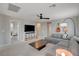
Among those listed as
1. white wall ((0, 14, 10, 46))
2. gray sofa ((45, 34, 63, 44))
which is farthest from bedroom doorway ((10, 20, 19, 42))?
gray sofa ((45, 34, 63, 44))

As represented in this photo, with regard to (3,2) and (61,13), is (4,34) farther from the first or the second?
(61,13)

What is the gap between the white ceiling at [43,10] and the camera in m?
1.24

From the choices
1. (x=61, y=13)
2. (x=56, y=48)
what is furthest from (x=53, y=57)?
(x=61, y=13)

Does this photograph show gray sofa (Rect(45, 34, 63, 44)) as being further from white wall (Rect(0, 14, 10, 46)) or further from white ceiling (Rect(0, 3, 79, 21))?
white wall (Rect(0, 14, 10, 46))

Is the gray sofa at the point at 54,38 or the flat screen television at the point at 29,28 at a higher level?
the flat screen television at the point at 29,28

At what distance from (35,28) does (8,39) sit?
471 millimetres

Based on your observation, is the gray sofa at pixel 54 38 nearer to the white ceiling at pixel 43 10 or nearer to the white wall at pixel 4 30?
the white ceiling at pixel 43 10

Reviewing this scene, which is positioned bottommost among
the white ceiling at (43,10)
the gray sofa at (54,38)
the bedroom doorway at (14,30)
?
the gray sofa at (54,38)

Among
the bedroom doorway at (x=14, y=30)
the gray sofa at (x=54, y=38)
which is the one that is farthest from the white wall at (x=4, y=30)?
the gray sofa at (x=54, y=38)

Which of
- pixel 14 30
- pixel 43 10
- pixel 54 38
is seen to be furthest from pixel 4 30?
pixel 54 38

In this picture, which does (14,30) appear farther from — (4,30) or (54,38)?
(54,38)

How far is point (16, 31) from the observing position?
140cm

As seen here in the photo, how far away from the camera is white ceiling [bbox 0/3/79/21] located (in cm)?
124

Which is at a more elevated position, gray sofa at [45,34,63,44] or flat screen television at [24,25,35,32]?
flat screen television at [24,25,35,32]
